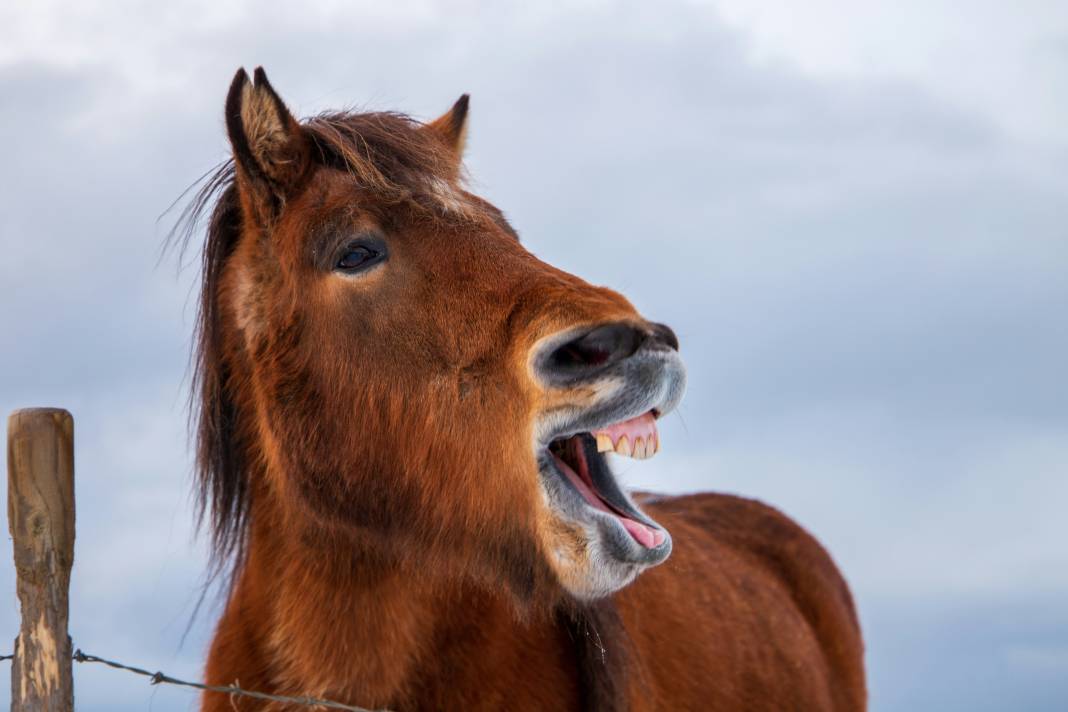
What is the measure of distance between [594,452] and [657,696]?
1.44m

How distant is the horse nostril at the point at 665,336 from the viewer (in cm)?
367

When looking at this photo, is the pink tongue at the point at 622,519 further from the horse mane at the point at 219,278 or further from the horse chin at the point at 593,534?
the horse mane at the point at 219,278

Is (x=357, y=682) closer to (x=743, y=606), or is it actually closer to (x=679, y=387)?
(x=679, y=387)

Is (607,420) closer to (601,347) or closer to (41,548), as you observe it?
(601,347)

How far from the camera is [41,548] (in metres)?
4.01

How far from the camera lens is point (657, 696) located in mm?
4902

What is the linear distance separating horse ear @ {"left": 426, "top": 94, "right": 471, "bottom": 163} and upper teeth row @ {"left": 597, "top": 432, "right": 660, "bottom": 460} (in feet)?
6.65

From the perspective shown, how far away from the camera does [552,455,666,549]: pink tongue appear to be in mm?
3754

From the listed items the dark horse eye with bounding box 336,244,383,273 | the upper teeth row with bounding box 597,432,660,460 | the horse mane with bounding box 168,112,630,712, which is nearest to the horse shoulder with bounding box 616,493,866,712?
the horse mane with bounding box 168,112,630,712

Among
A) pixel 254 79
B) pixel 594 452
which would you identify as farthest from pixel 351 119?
pixel 594 452

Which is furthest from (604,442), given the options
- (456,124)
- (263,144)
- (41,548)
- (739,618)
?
(739,618)

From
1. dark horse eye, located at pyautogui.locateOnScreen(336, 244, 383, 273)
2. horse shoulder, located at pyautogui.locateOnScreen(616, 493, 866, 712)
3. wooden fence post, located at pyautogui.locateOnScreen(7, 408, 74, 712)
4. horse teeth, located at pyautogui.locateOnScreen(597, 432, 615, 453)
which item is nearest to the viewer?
horse teeth, located at pyautogui.locateOnScreen(597, 432, 615, 453)

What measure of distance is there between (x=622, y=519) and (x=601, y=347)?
22.4 inches

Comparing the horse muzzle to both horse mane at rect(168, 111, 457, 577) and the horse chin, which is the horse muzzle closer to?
the horse chin
